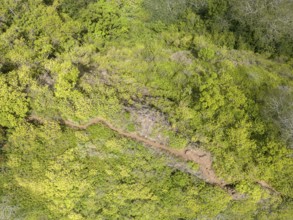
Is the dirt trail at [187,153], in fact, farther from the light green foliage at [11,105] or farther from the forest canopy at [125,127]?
the light green foliage at [11,105]

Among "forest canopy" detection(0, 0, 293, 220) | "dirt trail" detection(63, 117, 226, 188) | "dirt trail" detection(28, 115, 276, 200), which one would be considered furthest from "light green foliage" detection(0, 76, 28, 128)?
"dirt trail" detection(63, 117, 226, 188)

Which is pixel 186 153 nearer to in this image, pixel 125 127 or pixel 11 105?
pixel 125 127

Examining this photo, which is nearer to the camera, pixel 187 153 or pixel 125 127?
pixel 125 127

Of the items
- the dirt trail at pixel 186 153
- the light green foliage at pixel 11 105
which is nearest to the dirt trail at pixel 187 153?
the dirt trail at pixel 186 153

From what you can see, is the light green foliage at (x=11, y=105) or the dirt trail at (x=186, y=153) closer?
the light green foliage at (x=11, y=105)

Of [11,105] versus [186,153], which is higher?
[11,105]

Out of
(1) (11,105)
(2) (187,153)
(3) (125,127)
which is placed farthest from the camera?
(2) (187,153)

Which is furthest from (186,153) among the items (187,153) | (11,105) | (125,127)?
(11,105)

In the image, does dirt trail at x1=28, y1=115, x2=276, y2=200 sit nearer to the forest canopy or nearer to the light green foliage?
the forest canopy

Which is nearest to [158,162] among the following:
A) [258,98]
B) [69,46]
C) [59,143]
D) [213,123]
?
[213,123]

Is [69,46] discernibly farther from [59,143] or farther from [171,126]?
[171,126]
